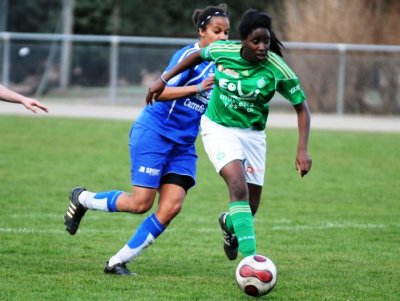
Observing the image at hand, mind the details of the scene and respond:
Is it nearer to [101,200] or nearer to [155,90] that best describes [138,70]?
[101,200]

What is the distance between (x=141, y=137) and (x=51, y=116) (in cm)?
1531

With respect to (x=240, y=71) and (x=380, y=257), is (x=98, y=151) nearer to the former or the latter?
(x=380, y=257)

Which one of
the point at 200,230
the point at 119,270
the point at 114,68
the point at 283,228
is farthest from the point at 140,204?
the point at 114,68

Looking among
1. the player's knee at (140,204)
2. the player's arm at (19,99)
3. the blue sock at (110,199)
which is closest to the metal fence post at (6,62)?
the blue sock at (110,199)

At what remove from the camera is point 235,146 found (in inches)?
278

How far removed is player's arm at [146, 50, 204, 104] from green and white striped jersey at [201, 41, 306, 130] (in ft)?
0.22

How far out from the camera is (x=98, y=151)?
1709 centimetres

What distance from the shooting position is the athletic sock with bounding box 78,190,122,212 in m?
7.71

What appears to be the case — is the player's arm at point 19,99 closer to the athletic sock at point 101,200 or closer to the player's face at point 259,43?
the athletic sock at point 101,200

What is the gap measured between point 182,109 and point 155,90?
0.39 m

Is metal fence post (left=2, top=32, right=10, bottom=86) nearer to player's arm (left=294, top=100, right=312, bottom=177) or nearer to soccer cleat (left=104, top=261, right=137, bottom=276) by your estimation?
soccer cleat (left=104, top=261, right=137, bottom=276)

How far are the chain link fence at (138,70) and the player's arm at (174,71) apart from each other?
1746 cm

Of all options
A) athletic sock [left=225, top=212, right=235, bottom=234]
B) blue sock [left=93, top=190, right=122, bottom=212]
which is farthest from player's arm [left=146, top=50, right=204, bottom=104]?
athletic sock [left=225, top=212, right=235, bottom=234]

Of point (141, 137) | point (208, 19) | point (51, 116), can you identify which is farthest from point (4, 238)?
point (51, 116)
